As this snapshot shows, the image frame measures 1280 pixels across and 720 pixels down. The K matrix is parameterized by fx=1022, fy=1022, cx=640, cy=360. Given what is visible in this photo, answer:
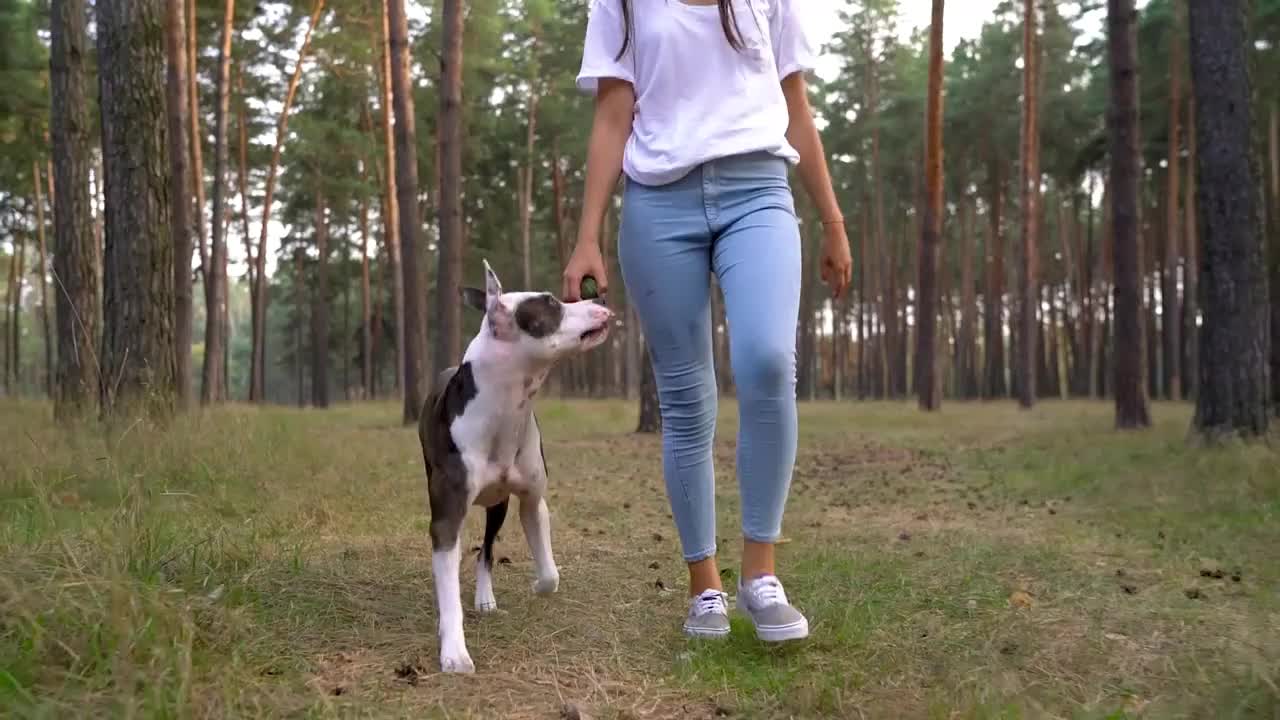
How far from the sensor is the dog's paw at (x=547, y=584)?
4.34 metres

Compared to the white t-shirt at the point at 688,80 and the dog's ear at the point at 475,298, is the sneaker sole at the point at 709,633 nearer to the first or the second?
the dog's ear at the point at 475,298

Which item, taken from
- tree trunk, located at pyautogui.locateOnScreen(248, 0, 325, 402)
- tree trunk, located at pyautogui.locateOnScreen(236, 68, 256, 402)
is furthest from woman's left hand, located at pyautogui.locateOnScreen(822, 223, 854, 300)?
tree trunk, located at pyautogui.locateOnScreen(236, 68, 256, 402)

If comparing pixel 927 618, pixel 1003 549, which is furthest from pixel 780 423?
pixel 1003 549

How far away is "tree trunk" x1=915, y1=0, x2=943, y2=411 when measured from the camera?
807 inches

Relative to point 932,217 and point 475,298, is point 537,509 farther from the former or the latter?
point 932,217

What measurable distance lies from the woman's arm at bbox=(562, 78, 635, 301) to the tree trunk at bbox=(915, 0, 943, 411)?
58.3 feet

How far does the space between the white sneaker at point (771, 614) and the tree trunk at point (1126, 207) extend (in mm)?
11993

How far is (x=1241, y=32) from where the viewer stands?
32.2 ft

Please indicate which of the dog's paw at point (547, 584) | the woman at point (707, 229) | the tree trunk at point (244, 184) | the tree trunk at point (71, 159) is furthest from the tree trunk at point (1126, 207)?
the tree trunk at point (244, 184)

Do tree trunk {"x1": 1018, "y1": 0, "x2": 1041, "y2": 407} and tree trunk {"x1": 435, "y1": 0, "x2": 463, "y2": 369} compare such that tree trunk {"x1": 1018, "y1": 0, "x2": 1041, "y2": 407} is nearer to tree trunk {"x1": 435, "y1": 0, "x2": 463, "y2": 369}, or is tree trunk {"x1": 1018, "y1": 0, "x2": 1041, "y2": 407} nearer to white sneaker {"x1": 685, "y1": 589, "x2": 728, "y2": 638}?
tree trunk {"x1": 435, "y1": 0, "x2": 463, "y2": 369}

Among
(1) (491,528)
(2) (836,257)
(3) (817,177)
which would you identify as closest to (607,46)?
(3) (817,177)

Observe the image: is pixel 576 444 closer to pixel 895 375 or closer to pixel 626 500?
pixel 626 500

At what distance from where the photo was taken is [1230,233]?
9.89 metres

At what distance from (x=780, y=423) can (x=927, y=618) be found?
1.22 meters
